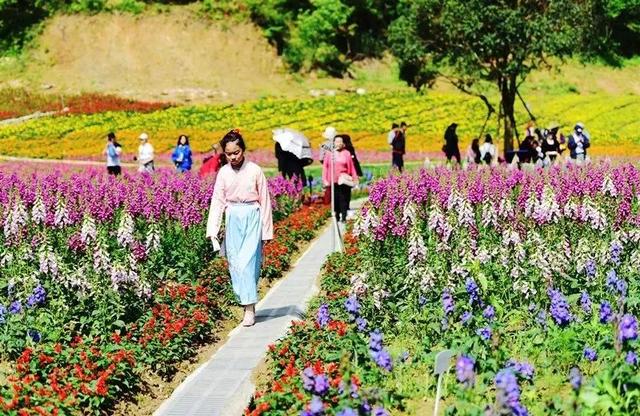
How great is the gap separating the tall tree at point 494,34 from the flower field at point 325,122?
8.20 meters

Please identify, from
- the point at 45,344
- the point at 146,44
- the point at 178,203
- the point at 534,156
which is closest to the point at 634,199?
the point at 178,203

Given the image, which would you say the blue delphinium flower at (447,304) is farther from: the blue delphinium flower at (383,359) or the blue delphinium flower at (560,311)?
the blue delphinium flower at (383,359)

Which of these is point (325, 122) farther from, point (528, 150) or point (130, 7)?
point (528, 150)

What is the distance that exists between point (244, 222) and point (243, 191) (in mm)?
314

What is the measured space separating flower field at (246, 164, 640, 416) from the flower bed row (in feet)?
3.38

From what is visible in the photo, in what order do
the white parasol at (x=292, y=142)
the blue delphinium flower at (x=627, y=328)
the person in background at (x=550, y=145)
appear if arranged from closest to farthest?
the blue delphinium flower at (x=627, y=328)
the white parasol at (x=292, y=142)
the person in background at (x=550, y=145)

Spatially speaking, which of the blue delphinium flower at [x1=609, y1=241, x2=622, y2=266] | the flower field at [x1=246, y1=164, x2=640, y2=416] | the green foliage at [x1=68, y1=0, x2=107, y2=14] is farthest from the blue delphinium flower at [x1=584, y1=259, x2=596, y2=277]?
the green foliage at [x1=68, y1=0, x2=107, y2=14]

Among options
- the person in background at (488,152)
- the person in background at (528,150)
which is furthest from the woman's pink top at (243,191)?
the person in background at (488,152)

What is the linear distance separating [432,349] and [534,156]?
18898mm

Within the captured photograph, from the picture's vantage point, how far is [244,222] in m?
10.5

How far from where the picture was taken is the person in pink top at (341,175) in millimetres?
17719

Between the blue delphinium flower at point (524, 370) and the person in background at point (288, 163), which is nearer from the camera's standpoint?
the blue delphinium flower at point (524, 370)

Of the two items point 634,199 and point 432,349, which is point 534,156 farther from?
point 432,349

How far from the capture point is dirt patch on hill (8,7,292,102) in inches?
2506
